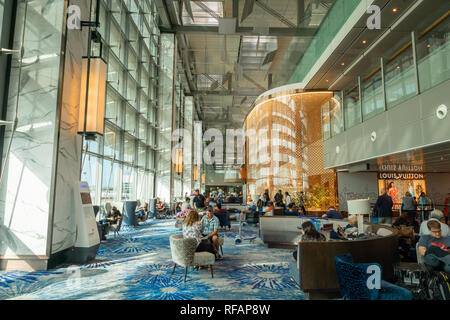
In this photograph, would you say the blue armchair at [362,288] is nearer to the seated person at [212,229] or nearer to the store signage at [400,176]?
the seated person at [212,229]

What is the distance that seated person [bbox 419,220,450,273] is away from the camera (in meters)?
3.21

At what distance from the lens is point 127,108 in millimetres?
11570

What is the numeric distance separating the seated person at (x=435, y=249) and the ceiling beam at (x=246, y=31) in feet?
32.8

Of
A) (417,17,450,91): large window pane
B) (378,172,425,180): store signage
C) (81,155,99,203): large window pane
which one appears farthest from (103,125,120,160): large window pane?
(378,172,425,180): store signage

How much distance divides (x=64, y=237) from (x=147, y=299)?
2597 millimetres

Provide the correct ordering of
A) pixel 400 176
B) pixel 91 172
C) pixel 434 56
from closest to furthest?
pixel 434 56
pixel 91 172
pixel 400 176

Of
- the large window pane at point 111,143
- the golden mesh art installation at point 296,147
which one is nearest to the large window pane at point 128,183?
the large window pane at point 111,143

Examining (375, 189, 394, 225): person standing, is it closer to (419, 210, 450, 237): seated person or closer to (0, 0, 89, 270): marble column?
(419, 210, 450, 237): seated person

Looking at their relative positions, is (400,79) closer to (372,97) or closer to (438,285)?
(372,97)

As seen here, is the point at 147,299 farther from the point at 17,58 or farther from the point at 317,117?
the point at 317,117

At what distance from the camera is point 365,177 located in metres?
13.9

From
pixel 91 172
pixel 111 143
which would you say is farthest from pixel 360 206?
pixel 111 143

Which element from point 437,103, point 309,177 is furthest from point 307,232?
point 309,177

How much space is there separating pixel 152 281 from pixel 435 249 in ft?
12.5
